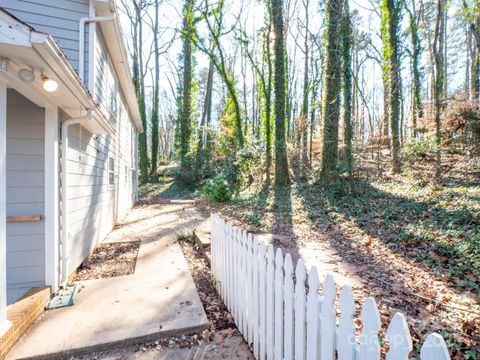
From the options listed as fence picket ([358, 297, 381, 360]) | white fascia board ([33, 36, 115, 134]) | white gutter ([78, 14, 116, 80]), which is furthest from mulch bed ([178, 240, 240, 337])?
white gutter ([78, 14, 116, 80])

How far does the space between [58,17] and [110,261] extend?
4.29 metres

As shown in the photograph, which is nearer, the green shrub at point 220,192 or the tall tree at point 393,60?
the green shrub at point 220,192

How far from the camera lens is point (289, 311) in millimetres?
1695

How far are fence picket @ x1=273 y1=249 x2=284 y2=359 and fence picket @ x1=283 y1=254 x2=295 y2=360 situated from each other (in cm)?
6

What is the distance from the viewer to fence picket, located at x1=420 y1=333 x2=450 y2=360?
2.90ft

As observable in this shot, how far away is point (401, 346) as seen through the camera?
0.97 meters

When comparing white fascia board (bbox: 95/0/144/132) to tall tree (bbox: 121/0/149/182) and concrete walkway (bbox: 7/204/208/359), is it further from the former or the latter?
tall tree (bbox: 121/0/149/182)

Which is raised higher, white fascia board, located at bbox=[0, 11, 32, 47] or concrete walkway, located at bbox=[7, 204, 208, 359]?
white fascia board, located at bbox=[0, 11, 32, 47]

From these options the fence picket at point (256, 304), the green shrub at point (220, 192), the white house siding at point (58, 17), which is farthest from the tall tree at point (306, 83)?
the fence picket at point (256, 304)

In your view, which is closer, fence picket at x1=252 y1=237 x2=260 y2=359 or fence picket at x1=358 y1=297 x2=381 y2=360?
fence picket at x1=358 y1=297 x2=381 y2=360

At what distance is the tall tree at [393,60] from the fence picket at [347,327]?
10832 millimetres

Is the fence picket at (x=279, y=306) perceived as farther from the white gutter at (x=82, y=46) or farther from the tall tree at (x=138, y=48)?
the tall tree at (x=138, y=48)

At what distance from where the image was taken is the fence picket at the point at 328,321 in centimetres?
131

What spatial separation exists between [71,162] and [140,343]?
273 centimetres
